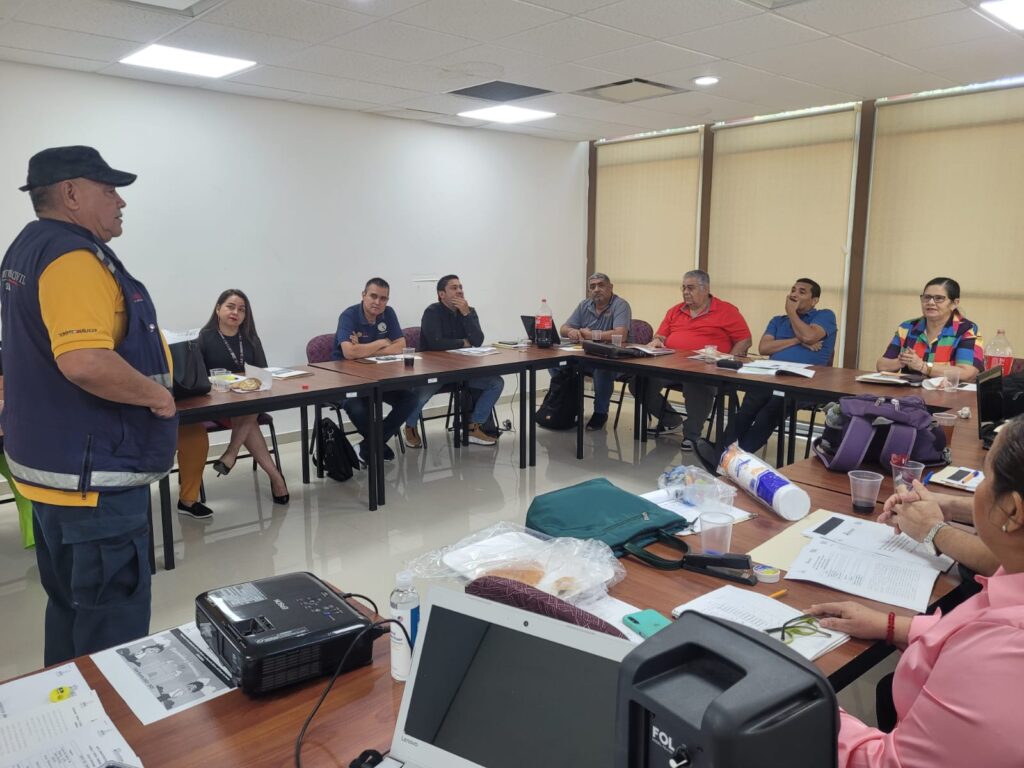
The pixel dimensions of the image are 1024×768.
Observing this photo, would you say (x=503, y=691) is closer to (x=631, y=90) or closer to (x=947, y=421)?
(x=947, y=421)

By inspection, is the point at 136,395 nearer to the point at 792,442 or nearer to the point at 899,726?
the point at 899,726

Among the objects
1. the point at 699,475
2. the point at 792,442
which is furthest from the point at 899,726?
the point at 792,442

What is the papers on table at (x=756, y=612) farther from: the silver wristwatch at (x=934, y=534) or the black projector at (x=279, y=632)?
the black projector at (x=279, y=632)

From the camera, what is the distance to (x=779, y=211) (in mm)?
5934

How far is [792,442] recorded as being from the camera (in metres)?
4.61

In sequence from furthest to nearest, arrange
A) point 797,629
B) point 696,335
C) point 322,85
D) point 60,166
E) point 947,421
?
1. point 696,335
2. point 322,85
3. point 947,421
4. point 60,166
5. point 797,629

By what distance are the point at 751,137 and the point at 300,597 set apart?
5.73 meters

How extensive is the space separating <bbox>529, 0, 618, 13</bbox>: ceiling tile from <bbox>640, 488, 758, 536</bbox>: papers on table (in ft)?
7.05

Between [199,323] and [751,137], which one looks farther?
[751,137]

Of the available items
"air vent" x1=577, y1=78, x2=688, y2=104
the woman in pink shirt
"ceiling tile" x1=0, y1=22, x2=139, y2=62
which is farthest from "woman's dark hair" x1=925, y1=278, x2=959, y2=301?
"ceiling tile" x1=0, y1=22, x2=139, y2=62

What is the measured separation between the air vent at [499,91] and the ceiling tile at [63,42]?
77.9 inches

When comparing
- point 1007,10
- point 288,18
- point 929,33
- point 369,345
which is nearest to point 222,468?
point 369,345

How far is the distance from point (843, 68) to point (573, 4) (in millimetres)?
1971

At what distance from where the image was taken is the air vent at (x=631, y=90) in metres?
4.70
